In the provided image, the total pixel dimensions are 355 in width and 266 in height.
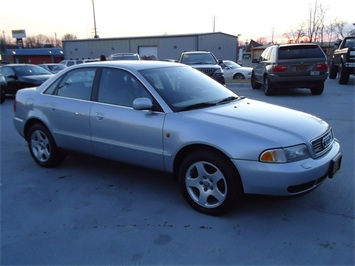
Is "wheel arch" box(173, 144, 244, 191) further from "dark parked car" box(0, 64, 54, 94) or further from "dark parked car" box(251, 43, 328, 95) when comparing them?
"dark parked car" box(0, 64, 54, 94)

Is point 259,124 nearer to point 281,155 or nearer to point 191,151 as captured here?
point 281,155

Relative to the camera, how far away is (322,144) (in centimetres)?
347

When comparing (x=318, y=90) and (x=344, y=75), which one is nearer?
(x=318, y=90)

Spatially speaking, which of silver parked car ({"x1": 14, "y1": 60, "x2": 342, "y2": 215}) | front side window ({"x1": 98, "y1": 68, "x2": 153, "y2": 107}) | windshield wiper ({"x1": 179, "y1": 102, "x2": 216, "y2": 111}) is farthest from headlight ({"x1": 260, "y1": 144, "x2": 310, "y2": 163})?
front side window ({"x1": 98, "y1": 68, "x2": 153, "y2": 107})

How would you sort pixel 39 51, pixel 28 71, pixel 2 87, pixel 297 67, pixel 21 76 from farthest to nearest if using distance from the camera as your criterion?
pixel 39 51, pixel 28 71, pixel 21 76, pixel 2 87, pixel 297 67

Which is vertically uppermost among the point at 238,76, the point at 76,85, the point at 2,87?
the point at 76,85

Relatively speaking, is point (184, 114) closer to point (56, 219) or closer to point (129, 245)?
point (129, 245)

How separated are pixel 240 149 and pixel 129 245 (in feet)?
4.38

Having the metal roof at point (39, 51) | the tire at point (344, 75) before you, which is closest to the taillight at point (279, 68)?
the tire at point (344, 75)

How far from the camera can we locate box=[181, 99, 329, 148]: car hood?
10.5 feet

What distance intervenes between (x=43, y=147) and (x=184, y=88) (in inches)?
94.5

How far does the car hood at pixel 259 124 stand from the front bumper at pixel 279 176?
198mm

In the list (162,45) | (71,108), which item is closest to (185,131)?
(71,108)

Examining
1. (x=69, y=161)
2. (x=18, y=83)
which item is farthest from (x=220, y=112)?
(x=18, y=83)
